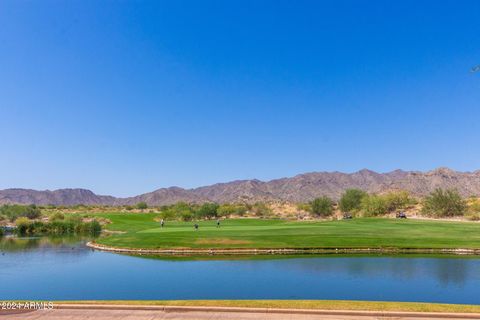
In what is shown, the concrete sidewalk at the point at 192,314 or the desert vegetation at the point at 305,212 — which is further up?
the desert vegetation at the point at 305,212

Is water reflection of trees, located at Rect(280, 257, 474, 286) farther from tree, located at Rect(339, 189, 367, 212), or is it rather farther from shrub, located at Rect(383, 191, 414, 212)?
tree, located at Rect(339, 189, 367, 212)

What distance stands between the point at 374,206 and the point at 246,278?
275 feet

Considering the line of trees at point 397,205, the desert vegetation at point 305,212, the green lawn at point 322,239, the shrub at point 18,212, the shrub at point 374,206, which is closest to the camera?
the green lawn at point 322,239

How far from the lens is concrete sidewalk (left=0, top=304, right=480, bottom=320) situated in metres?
16.9

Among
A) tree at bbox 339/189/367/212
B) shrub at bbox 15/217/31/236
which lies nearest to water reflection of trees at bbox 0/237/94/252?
shrub at bbox 15/217/31/236

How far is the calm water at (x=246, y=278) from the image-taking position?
27.3 meters

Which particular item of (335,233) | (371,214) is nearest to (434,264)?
(335,233)

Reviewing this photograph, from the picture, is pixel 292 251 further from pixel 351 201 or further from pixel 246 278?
pixel 351 201

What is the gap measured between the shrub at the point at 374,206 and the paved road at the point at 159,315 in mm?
95274

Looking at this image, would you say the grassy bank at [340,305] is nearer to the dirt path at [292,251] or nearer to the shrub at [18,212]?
the dirt path at [292,251]

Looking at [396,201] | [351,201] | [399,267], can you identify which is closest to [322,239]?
[399,267]

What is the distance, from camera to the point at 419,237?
5181cm

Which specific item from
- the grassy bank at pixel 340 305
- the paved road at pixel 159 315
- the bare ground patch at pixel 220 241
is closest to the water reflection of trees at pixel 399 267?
the bare ground patch at pixel 220 241

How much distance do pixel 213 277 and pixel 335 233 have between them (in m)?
28.5
